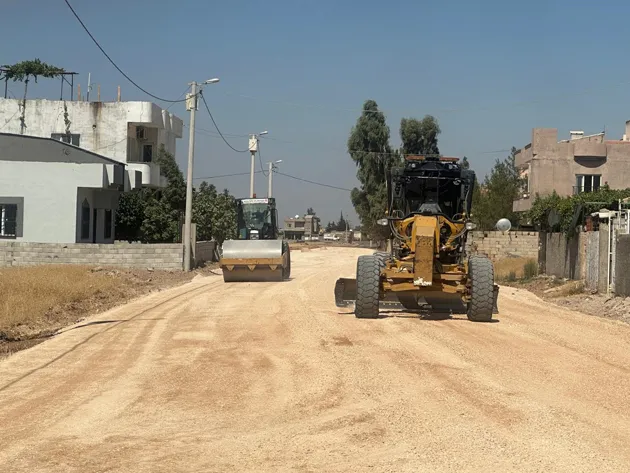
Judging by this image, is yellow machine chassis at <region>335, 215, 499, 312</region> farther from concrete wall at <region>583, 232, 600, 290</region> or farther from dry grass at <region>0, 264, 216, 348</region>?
concrete wall at <region>583, 232, 600, 290</region>

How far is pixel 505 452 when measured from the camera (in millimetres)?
6629

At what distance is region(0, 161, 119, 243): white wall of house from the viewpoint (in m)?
37.2

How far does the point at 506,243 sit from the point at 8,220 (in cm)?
2771

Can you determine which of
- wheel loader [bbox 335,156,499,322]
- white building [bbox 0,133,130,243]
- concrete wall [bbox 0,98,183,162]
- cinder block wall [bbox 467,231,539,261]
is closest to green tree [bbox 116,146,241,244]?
concrete wall [bbox 0,98,183,162]

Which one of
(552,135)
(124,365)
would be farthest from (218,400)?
(552,135)

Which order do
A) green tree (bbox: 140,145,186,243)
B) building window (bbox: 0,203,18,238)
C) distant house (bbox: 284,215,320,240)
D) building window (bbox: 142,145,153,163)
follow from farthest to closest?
1. distant house (bbox: 284,215,320,240)
2. building window (bbox: 142,145,153,163)
3. green tree (bbox: 140,145,186,243)
4. building window (bbox: 0,203,18,238)

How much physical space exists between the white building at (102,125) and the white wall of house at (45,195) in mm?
15948

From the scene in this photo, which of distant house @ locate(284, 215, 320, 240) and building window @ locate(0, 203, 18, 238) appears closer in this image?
building window @ locate(0, 203, 18, 238)

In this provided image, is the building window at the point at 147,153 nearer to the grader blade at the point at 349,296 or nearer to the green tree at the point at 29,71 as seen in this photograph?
the green tree at the point at 29,71

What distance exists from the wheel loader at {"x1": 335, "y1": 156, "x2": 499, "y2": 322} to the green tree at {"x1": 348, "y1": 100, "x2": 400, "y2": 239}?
2227 inches

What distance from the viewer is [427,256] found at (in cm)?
1570

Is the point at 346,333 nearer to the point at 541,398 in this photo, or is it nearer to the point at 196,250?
the point at 541,398

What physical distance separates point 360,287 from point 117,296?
9.76 metres

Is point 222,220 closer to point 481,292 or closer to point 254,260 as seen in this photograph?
point 254,260
